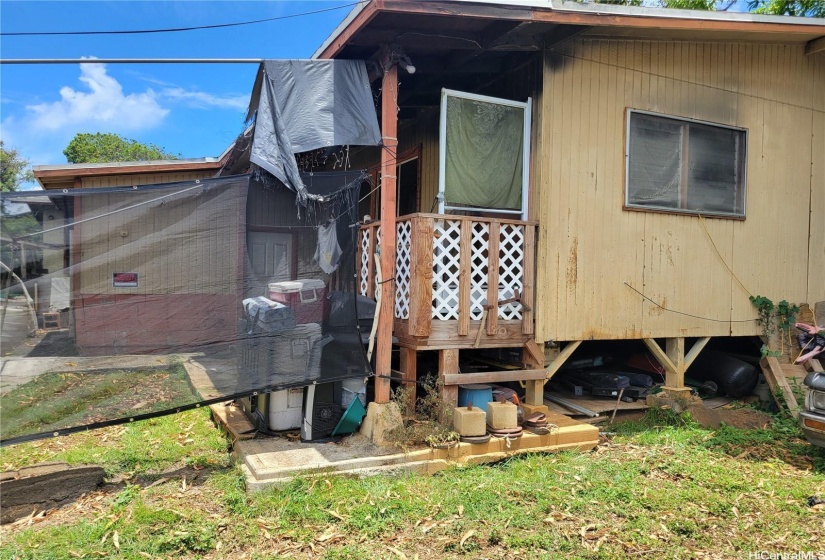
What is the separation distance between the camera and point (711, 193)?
655cm

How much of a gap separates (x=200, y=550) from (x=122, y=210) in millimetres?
2377

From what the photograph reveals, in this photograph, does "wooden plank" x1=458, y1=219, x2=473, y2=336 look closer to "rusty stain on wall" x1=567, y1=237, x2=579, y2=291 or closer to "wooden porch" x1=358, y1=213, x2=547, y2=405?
"wooden porch" x1=358, y1=213, x2=547, y2=405

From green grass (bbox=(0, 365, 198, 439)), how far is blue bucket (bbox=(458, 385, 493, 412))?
2.37 m

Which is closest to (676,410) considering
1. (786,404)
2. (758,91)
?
(786,404)

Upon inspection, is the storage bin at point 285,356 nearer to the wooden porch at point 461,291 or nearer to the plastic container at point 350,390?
the plastic container at point 350,390

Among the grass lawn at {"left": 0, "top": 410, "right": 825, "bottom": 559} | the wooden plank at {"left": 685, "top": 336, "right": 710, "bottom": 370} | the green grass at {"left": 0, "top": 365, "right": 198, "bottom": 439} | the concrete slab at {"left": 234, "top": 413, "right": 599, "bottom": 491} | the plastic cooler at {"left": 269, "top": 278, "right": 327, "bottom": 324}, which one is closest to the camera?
the grass lawn at {"left": 0, "top": 410, "right": 825, "bottom": 559}

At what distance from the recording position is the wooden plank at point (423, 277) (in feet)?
16.5

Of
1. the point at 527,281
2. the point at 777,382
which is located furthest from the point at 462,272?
the point at 777,382

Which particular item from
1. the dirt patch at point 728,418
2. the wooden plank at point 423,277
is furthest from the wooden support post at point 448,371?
the dirt patch at point 728,418

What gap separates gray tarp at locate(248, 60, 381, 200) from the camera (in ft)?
14.9

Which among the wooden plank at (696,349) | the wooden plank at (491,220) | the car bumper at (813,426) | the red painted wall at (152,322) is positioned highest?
the wooden plank at (491,220)

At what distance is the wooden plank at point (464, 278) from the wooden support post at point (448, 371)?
0.22 metres

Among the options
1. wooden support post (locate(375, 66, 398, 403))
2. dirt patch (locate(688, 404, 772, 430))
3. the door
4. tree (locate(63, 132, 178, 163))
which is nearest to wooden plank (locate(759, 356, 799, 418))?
dirt patch (locate(688, 404, 772, 430))

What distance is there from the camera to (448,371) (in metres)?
5.18
